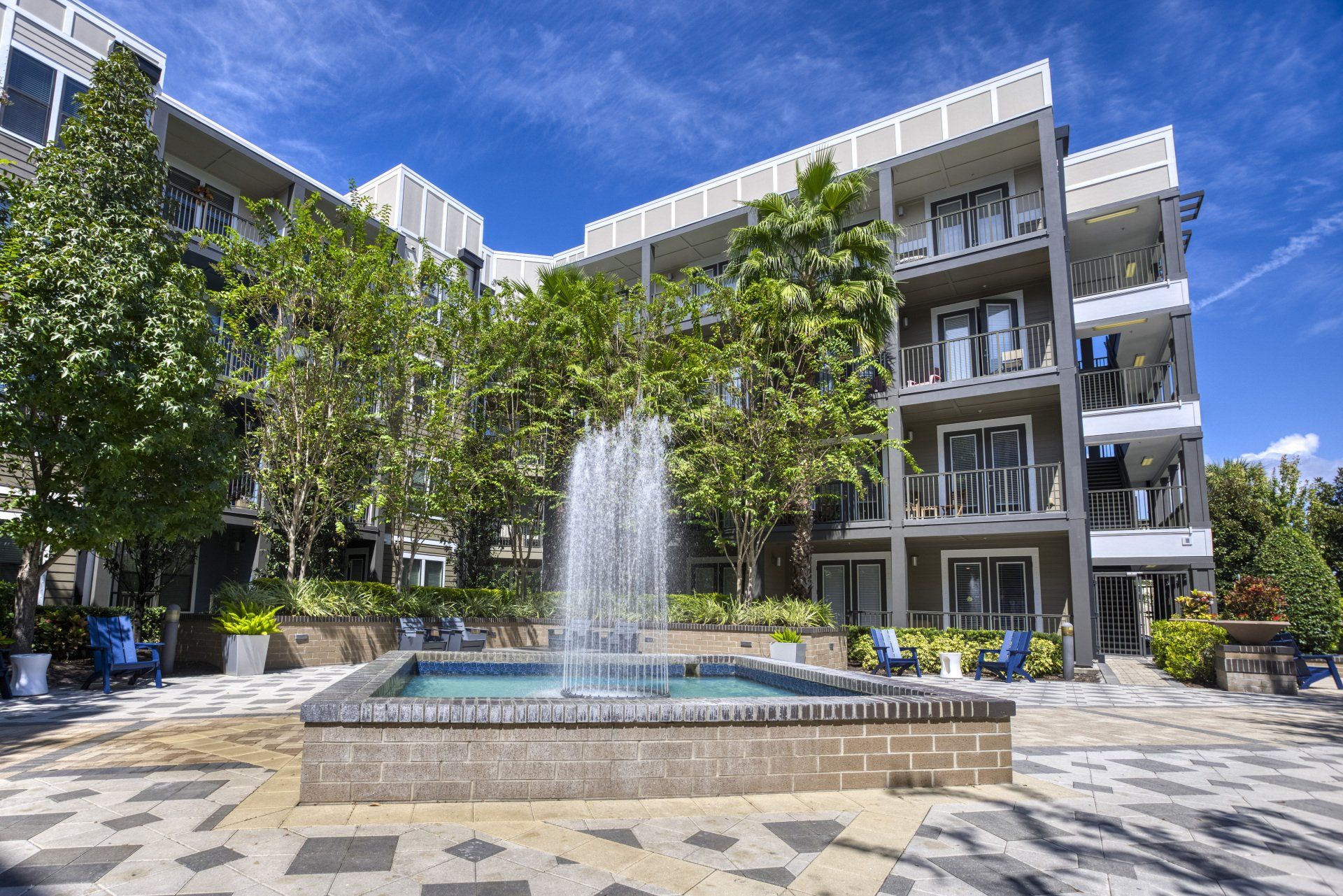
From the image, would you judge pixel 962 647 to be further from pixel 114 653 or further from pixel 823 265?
Result: pixel 114 653

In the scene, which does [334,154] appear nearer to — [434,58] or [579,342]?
[434,58]

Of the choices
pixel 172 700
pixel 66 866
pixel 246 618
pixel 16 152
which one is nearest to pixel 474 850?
pixel 66 866

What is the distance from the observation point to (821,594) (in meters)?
20.1

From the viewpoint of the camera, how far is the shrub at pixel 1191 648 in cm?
1293

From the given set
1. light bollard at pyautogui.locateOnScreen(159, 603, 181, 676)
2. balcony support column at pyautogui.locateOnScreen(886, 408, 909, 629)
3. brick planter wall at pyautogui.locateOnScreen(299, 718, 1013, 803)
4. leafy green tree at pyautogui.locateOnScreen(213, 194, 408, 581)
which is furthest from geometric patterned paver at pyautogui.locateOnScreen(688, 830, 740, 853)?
balcony support column at pyautogui.locateOnScreen(886, 408, 909, 629)

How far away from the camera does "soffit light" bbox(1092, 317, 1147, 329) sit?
16719mm

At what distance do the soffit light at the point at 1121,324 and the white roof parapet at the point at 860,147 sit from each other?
512cm

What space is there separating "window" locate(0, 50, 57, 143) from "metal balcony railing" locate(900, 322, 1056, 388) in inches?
692

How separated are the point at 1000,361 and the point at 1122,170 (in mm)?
5651

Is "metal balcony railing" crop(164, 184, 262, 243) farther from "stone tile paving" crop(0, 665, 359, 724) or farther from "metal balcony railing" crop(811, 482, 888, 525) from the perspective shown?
"metal balcony railing" crop(811, 482, 888, 525)

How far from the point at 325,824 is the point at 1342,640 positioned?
74.1ft

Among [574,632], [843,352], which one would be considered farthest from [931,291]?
[574,632]

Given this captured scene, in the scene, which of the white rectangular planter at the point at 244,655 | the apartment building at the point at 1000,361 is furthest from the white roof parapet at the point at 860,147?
the white rectangular planter at the point at 244,655

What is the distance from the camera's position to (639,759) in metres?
4.59
